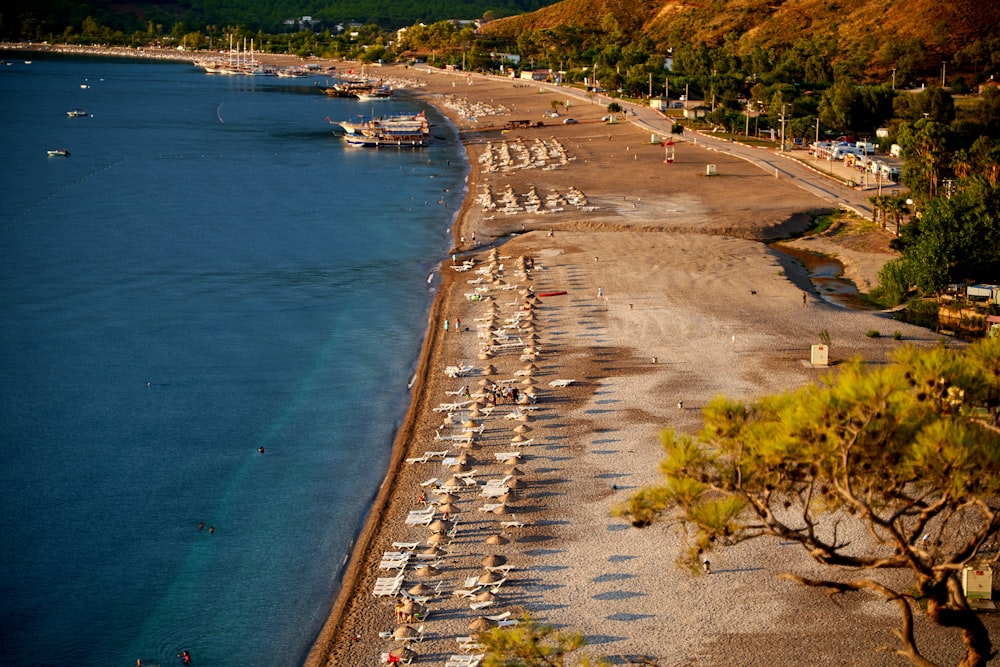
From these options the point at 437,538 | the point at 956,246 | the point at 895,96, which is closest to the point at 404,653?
the point at 437,538

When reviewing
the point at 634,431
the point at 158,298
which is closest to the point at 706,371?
the point at 634,431

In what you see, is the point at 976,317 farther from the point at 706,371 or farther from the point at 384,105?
the point at 384,105

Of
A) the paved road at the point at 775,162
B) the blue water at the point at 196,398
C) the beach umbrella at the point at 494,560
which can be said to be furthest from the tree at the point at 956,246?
the beach umbrella at the point at 494,560

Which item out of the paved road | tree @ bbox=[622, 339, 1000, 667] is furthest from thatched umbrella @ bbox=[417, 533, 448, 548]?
the paved road

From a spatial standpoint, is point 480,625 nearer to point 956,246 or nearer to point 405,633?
point 405,633

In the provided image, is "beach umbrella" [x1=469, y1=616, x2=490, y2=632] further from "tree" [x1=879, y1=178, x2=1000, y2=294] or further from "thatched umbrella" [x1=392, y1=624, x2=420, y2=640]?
"tree" [x1=879, y1=178, x2=1000, y2=294]

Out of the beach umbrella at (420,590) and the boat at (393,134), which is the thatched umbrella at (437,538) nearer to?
the beach umbrella at (420,590)
